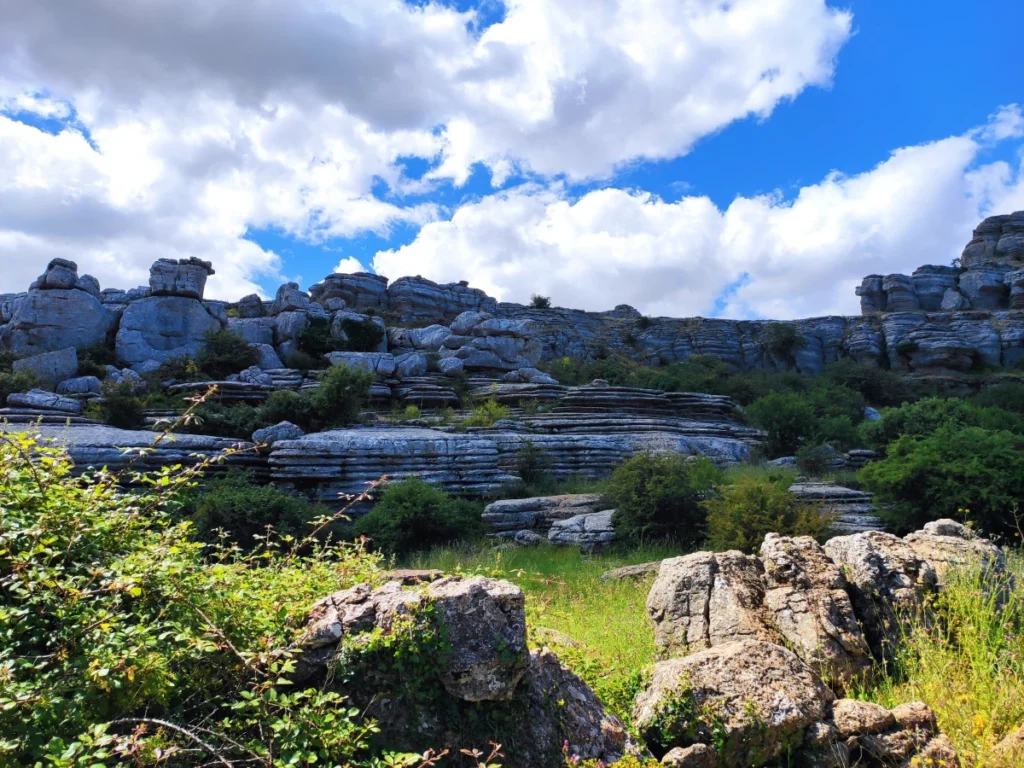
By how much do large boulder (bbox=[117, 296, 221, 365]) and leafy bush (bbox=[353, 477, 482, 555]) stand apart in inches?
986

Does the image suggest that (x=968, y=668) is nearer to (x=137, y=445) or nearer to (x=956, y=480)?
(x=956, y=480)

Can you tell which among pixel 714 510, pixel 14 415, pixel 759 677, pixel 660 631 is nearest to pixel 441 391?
pixel 14 415

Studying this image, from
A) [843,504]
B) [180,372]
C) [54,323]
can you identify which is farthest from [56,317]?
[843,504]

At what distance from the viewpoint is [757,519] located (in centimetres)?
1084

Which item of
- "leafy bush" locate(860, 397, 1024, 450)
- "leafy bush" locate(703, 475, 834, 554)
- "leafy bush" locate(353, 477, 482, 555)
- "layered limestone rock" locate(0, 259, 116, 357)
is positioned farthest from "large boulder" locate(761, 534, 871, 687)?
"layered limestone rock" locate(0, 259, 116, 357)

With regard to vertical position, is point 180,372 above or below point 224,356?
below

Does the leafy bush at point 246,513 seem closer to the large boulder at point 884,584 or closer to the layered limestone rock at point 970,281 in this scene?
the large boulder at point 884,584

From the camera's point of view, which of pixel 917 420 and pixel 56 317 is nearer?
pixel 917 420

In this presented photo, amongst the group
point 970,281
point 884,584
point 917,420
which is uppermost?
point 970,281

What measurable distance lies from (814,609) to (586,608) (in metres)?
3.37

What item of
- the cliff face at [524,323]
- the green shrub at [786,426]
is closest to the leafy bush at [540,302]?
the cliff face at [524,323]

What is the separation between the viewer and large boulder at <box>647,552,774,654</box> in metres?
5.31

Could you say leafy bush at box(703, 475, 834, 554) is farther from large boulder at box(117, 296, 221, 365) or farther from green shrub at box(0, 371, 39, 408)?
large boulder at box(117, 296, 221, 365)

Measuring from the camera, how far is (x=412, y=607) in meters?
3.30
